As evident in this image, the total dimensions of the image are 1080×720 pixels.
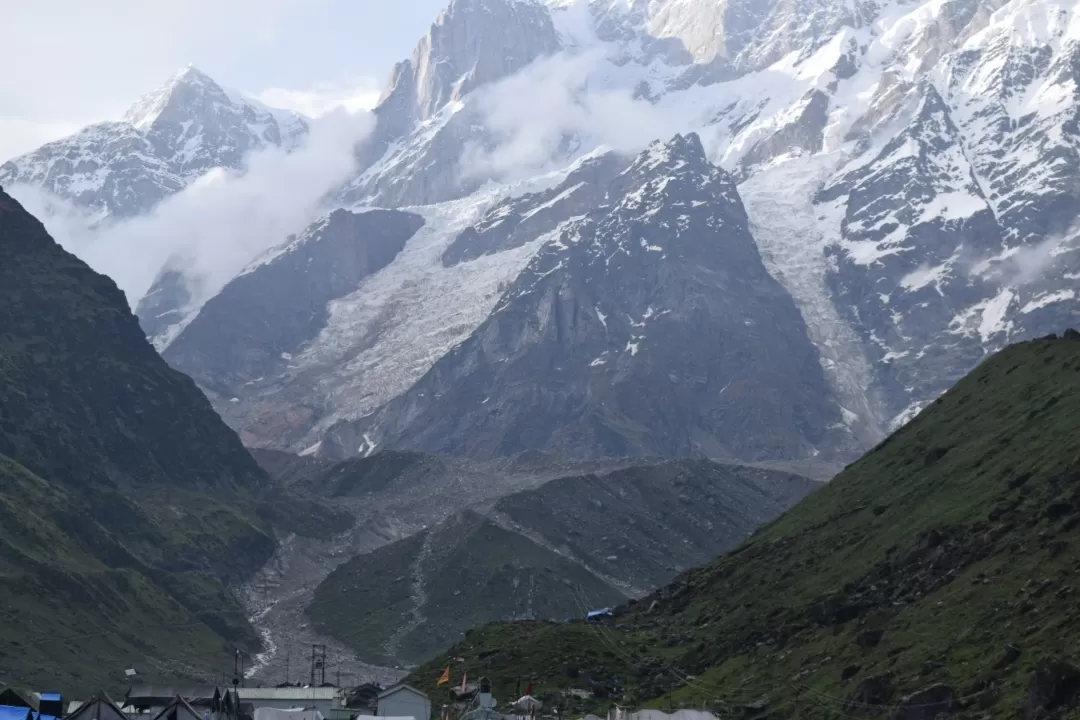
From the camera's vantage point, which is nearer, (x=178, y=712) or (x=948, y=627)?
(x=178, y=712)

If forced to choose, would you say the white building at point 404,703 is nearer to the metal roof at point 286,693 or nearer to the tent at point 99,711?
the metal roof at point 286,693

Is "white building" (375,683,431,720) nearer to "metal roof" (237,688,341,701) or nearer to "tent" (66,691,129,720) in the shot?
"metal roof" (237,688,341,701)

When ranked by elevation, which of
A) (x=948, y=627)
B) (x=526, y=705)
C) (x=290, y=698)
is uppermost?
(x=948, y=627)

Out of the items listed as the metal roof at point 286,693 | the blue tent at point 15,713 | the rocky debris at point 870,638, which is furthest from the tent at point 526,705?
the blue tent at point 15,713

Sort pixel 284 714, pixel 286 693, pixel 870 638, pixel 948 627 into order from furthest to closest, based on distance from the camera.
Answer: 1. pixel 286 693
2. pixel 870 638
3. pixel 948 627
4. pixel 284 714

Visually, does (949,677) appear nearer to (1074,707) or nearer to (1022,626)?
(1022,626)

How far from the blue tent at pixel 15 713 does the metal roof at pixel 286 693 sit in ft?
208

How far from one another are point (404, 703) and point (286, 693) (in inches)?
Result: 662

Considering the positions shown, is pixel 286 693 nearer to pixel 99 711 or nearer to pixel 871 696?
pixel 871 696

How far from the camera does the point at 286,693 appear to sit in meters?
179

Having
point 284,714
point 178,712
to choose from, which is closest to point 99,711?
point 178,712

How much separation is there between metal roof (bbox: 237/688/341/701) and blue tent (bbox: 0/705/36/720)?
6329cm

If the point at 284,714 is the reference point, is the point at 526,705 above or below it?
above

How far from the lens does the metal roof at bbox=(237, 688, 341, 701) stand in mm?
175125
